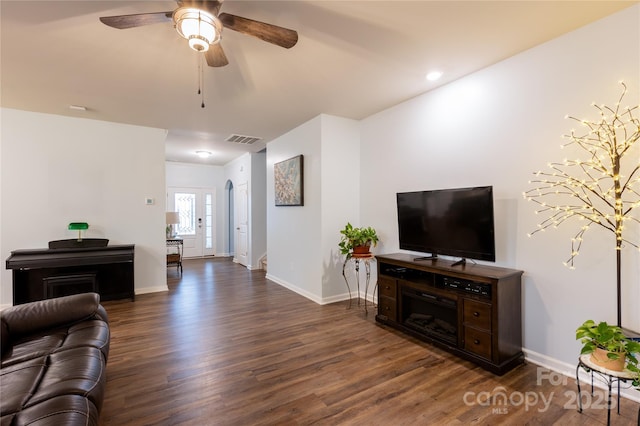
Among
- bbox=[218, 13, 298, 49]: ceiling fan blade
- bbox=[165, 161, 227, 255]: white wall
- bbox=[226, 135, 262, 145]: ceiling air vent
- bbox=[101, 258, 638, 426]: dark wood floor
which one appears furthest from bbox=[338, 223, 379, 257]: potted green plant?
bbox=[165, 161, 227, 255]: white wall

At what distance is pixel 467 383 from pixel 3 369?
296 cm

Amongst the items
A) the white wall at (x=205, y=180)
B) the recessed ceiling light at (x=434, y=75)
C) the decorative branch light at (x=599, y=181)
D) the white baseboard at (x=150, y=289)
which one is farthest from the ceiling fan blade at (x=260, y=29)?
the white wall at (x=205, y=180)

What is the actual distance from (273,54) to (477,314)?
290 cm

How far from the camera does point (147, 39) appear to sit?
2416mm

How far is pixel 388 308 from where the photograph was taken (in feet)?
11.2

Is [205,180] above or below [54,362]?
above

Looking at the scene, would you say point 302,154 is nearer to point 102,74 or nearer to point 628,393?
point 102,74

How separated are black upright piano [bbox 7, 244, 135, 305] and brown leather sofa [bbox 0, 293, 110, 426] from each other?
7.00 ft

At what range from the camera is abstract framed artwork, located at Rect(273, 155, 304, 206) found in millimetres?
4688

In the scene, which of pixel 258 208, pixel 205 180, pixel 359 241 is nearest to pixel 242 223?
pixel 258 208

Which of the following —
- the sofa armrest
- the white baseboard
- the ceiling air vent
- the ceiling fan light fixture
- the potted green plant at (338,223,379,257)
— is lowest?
the white baseboard

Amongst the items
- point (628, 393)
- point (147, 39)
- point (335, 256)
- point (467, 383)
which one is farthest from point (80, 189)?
point (628, 393)

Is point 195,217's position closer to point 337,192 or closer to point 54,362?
point 337,192

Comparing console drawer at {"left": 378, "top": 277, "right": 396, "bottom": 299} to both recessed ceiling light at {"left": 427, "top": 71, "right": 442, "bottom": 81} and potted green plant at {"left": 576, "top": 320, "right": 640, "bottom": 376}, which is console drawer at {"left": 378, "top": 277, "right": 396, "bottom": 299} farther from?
recessed ceiling light at {"left": 427, "top": 71, "right": 442, "bottom": 81}
